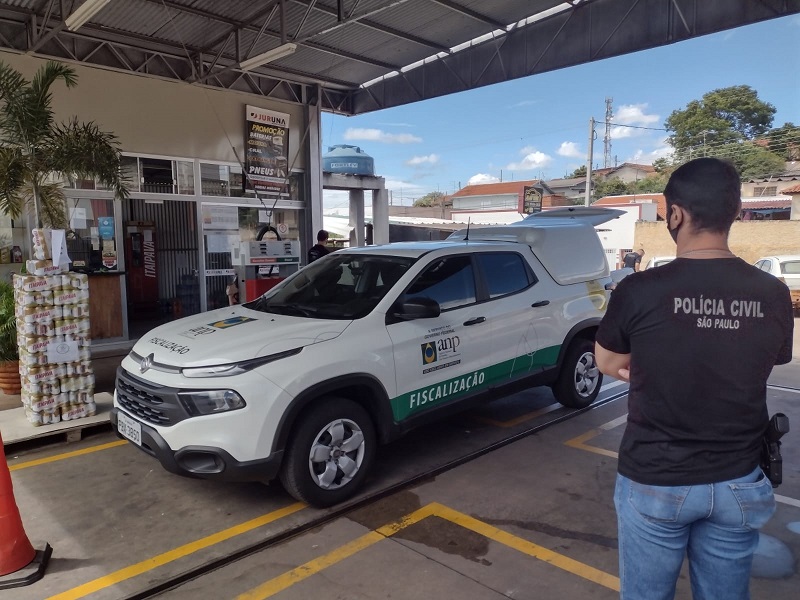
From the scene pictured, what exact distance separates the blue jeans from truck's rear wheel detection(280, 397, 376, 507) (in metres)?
2.34

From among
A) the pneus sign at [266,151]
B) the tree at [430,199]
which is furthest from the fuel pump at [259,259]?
the tree at [430,199]

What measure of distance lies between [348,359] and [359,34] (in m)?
7.76

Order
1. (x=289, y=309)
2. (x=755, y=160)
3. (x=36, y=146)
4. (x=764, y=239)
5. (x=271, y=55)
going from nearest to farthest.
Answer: (x=289, y=309) < (x=36, y=146) < (x=271, y=55) < (x=764, y=239) < (x=755, y=160)

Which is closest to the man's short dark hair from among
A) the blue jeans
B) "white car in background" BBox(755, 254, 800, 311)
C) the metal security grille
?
the blue jeans

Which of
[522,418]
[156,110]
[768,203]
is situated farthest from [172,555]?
[768,203]

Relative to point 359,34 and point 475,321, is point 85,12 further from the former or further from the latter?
point 475,321

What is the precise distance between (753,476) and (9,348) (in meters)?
7.35

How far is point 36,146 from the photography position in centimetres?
574

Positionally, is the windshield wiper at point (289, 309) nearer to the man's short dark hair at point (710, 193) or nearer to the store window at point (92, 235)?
the man's short dark hair at point (710, 193)

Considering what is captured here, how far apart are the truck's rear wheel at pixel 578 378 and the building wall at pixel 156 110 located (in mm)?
7886

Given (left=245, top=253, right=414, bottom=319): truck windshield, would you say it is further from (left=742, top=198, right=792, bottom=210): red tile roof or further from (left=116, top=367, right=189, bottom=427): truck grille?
(left=742, top=198, right=792, bottom=210): red tile roof

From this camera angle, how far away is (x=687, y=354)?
5.71ft

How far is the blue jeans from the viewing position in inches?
68.6

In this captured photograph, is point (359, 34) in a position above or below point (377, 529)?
above
